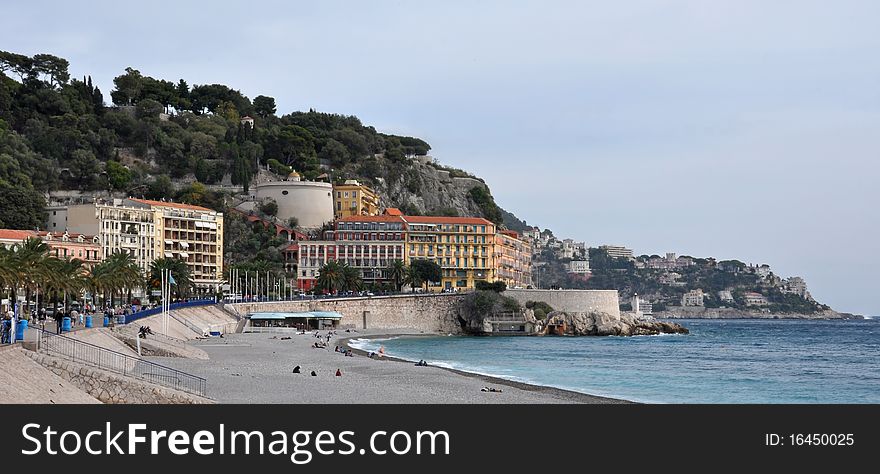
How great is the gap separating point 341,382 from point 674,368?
76.7 ft

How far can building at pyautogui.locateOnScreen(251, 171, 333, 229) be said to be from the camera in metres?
134

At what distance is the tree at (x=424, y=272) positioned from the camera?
118781mm

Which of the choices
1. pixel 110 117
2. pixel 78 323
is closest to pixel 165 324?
pixel 78 323

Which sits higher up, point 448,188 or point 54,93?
point 54,93

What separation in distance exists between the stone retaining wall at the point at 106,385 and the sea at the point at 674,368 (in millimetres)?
18012

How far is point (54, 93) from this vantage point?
146 meters

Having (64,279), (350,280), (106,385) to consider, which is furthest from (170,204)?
(106,385)

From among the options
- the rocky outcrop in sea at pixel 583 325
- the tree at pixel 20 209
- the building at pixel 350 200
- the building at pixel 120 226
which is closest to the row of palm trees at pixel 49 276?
the building at pixel 120 226

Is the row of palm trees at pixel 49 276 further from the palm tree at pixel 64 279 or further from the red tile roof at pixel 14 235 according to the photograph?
the red tile roof at pixel 14 235

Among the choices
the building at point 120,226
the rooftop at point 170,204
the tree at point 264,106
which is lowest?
the building at point 120,226
